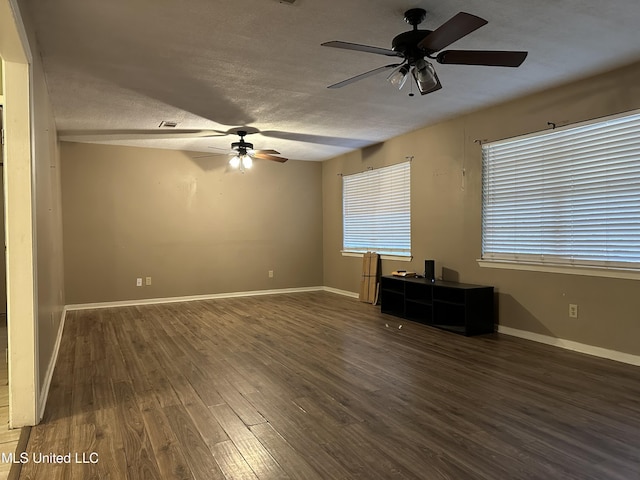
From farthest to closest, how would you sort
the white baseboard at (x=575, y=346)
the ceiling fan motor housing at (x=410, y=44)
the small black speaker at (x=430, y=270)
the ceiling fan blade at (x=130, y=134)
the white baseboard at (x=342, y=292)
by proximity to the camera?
the white baseboard at (x=342, y=292) → the ceiling fan blade at (x=130, y=134) → the small black speaker at (x=430, y=270) → the white baseboard at (x=575, y=346) → the ceiling fan motor housing at (x=410, y=44)

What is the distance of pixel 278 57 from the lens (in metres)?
3.37

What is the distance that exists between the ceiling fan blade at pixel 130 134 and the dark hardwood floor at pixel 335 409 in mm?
2696

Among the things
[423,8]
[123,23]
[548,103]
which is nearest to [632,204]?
[548,103]

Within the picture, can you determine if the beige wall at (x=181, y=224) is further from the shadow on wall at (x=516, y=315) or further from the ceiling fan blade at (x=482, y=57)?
the ceiling fan blade at (x=482, y=57)

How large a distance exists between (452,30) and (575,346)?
10.7ft

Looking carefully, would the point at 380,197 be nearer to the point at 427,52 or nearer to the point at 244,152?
the point at 244,152

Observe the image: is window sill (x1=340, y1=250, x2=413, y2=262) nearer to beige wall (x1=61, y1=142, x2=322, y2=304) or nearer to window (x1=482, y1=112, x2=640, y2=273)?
beige wall (x1=61, y1=142, x2=322, y2=304)

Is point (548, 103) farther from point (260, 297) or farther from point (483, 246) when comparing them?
point (260, 297)

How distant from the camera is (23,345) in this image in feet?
8.35

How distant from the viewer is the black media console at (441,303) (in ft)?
15.4

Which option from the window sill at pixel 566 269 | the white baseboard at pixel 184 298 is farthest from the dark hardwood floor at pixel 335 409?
the white baseboard at pixel 184 298

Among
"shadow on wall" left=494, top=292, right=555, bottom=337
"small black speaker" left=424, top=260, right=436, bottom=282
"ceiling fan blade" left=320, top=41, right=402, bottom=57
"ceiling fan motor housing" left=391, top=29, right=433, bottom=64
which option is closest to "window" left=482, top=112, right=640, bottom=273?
"shadow on wall" left=494, top=292, right=555, bottom=337

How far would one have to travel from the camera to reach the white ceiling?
2.67m

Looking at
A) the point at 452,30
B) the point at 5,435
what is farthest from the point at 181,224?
the point at 452,30
